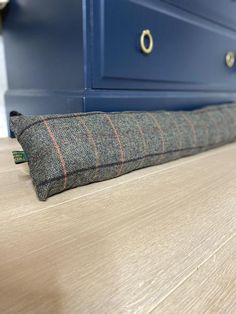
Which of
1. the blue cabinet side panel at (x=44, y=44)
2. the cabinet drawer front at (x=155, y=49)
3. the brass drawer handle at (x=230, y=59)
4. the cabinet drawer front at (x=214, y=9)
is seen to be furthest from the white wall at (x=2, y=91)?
the brass drawer handle at (x=230, y=59)

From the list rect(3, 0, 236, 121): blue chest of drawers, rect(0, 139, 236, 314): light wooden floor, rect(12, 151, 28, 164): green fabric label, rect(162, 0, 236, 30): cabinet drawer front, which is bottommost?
rect(0, 139, 236, 314): light wooden floor

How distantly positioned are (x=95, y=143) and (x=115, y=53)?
0.30 m

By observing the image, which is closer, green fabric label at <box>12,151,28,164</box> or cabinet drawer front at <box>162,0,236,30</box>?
green fabric label at <box>12,151,28,164</box>

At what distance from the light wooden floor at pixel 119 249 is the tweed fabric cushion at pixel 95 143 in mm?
38

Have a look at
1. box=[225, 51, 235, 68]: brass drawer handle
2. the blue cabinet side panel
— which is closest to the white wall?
the blue cabinet side panel

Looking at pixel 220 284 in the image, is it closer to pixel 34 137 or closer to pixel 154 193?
pixel 154 193

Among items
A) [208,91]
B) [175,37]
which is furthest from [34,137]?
[208,91]

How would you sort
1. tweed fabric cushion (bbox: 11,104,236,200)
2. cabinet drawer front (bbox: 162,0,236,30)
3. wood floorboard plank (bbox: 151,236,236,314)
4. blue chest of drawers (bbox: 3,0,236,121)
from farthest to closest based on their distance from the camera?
1. cabinet drawer front (bbox: 162,0,236,30)
2. blue chest of drawers (bbox: 3,0,236,121)
3. tweed fabric cushion (bbox: 11,104,236,200)
4. wood floorboard plank (bbox: 151,236,236,314)

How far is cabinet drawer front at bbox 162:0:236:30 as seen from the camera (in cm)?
82

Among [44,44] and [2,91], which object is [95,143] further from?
[2,91]

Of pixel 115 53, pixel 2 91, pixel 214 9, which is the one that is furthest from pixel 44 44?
pixel 214 9

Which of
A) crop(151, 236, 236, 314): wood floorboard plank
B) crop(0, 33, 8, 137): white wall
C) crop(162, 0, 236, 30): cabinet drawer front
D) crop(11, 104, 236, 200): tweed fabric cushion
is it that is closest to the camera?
crop(151, 236, 236, 314): wood floorboard plank

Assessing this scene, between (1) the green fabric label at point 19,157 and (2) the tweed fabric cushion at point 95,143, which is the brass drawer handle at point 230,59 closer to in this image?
(2) the tweed fabric cushion at point 95,143

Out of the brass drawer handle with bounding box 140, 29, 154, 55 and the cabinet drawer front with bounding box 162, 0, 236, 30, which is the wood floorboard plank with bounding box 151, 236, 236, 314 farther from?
the cabinet drawer front with bounding box 162, 0, 236, 30
